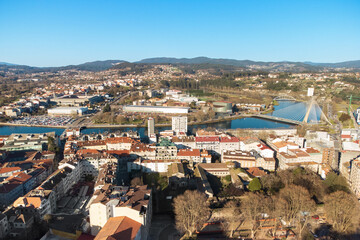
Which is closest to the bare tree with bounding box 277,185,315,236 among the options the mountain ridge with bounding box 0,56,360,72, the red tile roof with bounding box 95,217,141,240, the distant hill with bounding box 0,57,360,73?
the red tile roof with bounding box 95,217,141,240

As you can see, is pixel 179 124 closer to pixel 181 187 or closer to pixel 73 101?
pixel 181 187

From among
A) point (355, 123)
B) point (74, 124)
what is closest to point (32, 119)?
point (74, 124)

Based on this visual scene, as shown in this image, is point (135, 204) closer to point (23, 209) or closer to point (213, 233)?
point (213, 233)

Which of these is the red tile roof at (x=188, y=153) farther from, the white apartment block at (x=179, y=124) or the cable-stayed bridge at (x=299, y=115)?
the cable-stayed bridge at (x=299, y=115)

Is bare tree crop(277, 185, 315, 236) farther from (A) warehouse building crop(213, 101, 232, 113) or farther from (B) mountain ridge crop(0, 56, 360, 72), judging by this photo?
(B) mountain ridge crop(0, 56, 360, 72)

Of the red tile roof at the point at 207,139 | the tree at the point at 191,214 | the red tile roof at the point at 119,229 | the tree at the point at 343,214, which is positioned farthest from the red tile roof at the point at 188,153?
the tree at the point at 343,214
